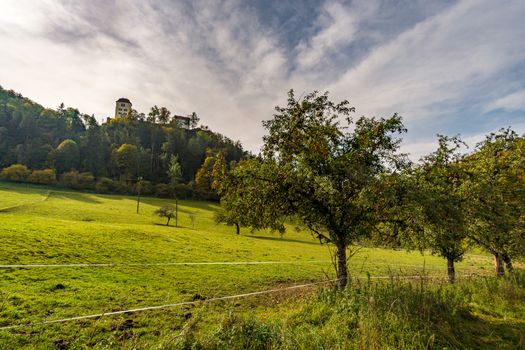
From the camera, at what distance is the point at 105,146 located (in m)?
140

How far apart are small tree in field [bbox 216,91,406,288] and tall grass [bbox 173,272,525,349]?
3052 millimetres

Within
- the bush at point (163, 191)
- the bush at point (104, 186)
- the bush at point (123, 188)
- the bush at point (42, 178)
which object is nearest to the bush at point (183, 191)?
the bush at point (163, 191)

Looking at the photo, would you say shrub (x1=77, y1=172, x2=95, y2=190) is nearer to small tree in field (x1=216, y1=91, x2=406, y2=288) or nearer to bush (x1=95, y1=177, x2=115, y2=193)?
bush (x1=95, y1=177, x2=115, y2=193)

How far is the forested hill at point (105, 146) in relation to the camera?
393ft

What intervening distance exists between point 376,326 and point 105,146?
158m

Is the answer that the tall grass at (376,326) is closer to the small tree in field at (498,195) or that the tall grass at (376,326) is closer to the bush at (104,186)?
the small tree in field at (498,195)

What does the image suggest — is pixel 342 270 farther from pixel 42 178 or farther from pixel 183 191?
pixel 42 178

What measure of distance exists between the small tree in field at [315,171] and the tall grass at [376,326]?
3.05m

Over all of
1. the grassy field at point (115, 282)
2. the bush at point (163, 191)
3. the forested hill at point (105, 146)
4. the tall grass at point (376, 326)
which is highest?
the forested hill at point (105, 146)

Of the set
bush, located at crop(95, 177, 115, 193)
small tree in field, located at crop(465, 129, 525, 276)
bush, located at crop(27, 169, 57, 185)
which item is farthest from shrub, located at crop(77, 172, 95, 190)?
small tree in field, located at crop(465, 129, 525, 276)

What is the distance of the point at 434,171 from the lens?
40.9 feet

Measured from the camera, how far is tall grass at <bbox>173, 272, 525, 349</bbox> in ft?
24.3

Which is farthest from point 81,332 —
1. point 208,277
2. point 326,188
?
point 208,277

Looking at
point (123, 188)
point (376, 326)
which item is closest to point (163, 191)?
point (123, 188)
